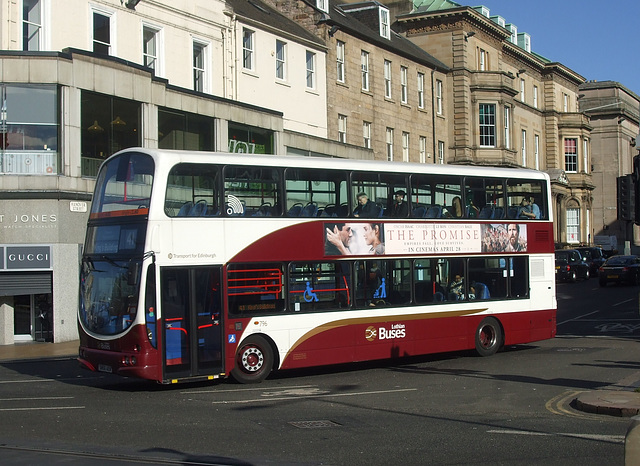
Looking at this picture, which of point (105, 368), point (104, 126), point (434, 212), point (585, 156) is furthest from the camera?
point (585, 156)

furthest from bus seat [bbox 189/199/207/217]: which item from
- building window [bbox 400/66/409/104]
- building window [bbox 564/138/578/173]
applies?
building window [bbox 564/138/578/173]

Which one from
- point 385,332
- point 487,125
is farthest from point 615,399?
point 487,125

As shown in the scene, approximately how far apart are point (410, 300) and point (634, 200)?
5660 mm

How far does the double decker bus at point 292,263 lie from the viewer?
14297 mm

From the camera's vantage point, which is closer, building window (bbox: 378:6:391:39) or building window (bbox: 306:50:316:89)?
building window (bbox: 306:50:316:89)

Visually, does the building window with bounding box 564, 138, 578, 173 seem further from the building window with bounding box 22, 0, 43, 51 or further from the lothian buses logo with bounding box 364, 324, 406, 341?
the lothian buses logo with bounding box 364, 324, 406, 341

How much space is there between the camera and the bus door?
46.7 ft

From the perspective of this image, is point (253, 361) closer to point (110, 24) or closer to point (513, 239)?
point (513, 239)

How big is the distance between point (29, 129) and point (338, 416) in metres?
16.2

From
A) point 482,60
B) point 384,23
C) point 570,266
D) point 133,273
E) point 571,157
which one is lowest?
point 570,266

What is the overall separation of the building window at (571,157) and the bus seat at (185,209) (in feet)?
217

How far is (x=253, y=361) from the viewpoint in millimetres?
15531

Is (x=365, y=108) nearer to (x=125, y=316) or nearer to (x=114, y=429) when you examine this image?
(x=125, y=316)

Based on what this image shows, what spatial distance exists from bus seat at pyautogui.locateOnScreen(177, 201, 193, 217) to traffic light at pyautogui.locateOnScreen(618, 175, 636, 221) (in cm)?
689
